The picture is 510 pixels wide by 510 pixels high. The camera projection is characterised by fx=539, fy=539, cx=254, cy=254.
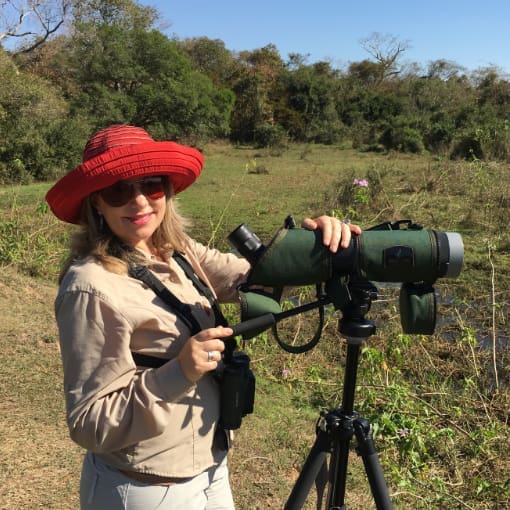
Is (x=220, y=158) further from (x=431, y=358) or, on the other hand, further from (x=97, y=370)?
(x=97, y=370)

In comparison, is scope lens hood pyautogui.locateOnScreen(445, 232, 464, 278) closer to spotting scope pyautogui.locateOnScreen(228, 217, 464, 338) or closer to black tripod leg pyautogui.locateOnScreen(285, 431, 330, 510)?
spotting scope pyautogui.locateOnScreen(228, 217, 464, 338)

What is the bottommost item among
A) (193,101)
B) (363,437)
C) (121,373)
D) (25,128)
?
(363,437)

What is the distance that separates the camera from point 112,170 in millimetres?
1184

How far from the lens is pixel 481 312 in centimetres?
484

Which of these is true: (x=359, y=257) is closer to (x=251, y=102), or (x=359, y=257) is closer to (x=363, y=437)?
(x=363, y=437)

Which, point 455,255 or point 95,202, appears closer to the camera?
point 455,255

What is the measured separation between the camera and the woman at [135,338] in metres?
1.08

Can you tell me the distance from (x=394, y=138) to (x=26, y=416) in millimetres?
18572

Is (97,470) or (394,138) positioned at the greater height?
(394,138)

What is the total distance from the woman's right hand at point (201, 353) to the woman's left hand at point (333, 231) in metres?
0.29

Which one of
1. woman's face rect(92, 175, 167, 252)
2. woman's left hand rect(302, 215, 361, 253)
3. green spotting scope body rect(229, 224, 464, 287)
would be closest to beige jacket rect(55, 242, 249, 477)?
woman's face rect(92, 175, 167, 252)

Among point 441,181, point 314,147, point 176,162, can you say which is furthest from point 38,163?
point 176,162

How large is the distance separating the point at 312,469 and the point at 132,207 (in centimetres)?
77

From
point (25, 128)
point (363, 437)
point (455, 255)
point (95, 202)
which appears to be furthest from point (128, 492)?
point (25, 128)
